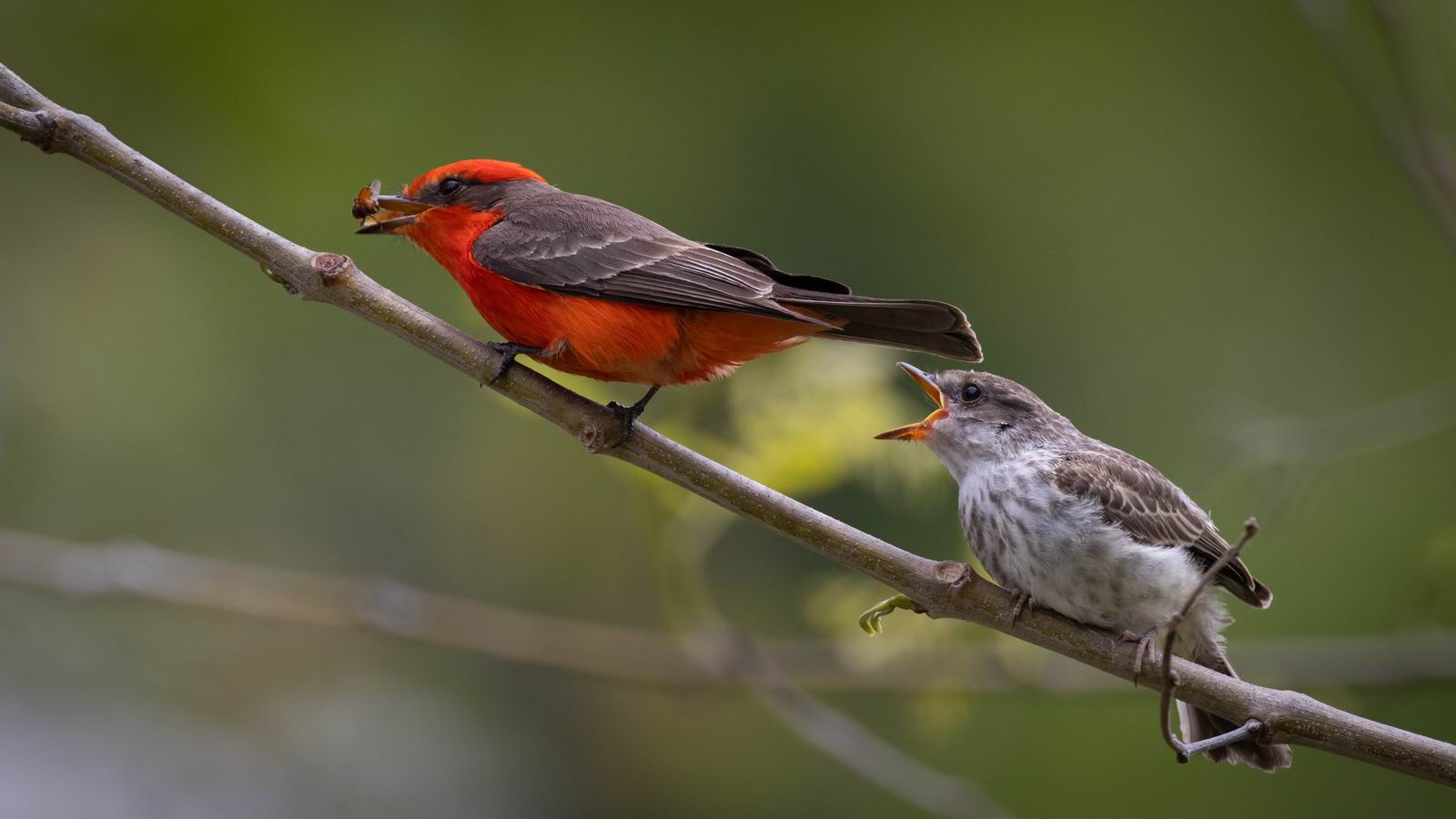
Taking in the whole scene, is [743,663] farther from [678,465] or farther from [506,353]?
[506,353]

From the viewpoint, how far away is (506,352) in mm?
3271

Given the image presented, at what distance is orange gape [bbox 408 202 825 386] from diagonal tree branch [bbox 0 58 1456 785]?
0.41m

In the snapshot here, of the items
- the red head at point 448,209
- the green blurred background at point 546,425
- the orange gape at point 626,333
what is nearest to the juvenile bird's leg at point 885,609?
the orange gape at point 626,333

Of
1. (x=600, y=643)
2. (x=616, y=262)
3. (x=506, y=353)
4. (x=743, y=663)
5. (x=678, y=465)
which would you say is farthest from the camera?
(x=600, y=643)

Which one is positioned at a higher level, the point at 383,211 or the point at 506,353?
the point at 383,211

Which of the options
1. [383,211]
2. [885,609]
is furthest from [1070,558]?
[383,211]

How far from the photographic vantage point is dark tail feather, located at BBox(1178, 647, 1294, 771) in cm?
357

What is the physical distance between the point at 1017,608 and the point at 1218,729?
106 centimetres

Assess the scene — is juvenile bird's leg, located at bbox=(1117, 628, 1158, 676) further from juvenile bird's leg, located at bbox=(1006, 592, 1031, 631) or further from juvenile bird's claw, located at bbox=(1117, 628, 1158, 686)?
juvenile bird's leg, located at bbox=(1006, 592, 1031, 631)

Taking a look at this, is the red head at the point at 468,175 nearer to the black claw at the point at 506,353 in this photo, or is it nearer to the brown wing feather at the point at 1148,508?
the black claw at the point at 506,353

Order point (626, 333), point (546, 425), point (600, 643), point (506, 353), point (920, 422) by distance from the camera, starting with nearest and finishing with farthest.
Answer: point (506, 353), point (626, 333), point (920, 422), point (600, 643), point (546, 425)

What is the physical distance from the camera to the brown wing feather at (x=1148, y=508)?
373 cm

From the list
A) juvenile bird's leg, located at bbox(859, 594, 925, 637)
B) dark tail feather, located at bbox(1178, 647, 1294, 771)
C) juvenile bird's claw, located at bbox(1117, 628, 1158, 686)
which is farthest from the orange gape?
dark tail feather, located at bbox(1178, 647, 1294, 771)

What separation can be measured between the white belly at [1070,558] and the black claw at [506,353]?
135cm
